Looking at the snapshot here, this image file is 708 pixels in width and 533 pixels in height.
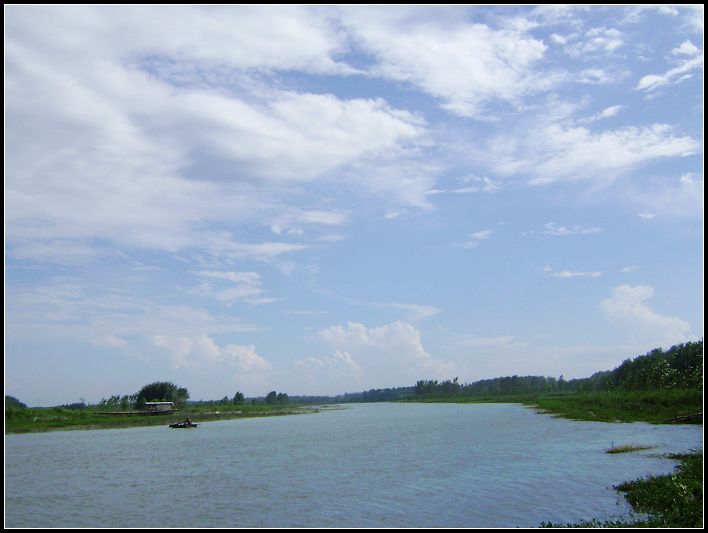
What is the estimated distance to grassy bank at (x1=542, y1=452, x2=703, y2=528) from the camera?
23.2 m

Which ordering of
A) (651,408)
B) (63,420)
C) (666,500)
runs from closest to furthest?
1. (666,500)
2. (651,408)
3. (63,420)

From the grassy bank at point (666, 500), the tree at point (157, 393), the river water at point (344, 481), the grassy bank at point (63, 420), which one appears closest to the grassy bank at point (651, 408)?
the river water at point (344, 481)

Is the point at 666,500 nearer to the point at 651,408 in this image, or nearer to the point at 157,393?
the point at 651,408

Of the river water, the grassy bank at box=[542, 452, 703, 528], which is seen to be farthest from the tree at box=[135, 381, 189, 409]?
the grassy bank at box=[542, 452, 703, 528]

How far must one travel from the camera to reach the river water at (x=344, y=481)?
3042 cm

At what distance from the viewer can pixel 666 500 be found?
88.3ft

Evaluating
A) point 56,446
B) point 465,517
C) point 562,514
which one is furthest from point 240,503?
point 56,446

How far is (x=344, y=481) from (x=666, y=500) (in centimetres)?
2073

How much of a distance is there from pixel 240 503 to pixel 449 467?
17.8m

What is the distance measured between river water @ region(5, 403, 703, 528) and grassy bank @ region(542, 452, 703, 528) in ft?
3.69

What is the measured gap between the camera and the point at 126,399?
199m

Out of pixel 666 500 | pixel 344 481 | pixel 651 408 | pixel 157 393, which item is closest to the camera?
pixel 666 500

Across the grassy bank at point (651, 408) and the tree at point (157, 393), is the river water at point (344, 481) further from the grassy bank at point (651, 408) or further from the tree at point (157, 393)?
the tree at point (157, 393)

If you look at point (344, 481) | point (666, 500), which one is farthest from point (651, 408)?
point (666, 500)
